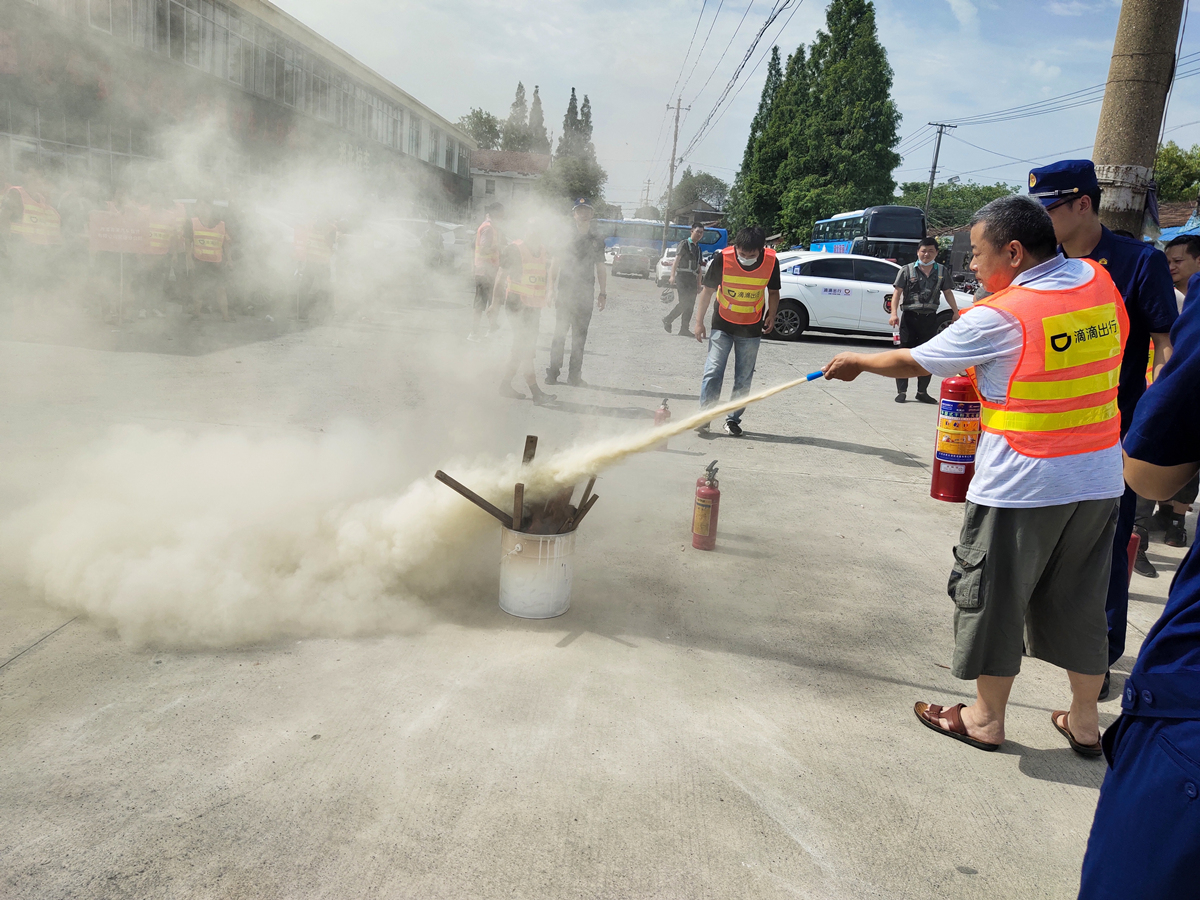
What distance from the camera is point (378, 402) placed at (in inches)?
262

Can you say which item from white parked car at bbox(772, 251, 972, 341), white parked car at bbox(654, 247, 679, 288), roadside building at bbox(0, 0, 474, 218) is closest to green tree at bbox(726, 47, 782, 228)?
white parked car at bbox(654, 247, 679, 288)

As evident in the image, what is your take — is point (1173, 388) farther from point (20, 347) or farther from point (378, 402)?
point (20, 347)

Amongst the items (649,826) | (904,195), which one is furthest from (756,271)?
(904,195)

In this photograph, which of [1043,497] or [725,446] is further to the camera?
[725,446]

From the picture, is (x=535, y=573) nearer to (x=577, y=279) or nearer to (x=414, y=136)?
(x=577, y=279)

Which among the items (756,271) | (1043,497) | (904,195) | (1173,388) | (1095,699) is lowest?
(1095,699)

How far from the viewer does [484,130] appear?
26.4 ft

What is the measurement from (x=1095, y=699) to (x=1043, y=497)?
797 millimetres

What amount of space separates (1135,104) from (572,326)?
5.21 m

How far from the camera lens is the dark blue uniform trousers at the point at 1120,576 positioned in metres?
2.77

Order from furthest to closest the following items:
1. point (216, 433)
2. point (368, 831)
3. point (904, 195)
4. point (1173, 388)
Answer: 1. point (904, 195)
2. point (216, 433)
3. point (368, 831)
4. point (1173, 388)

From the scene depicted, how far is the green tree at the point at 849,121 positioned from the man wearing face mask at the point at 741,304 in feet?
126

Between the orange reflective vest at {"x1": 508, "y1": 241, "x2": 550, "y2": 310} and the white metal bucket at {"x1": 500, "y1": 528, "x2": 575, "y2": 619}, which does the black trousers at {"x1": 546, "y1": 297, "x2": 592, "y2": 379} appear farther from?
the white metal bucket at {"x1": 500, "y1": 528, "x2": 575, "y2": 619}

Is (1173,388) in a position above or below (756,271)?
below
